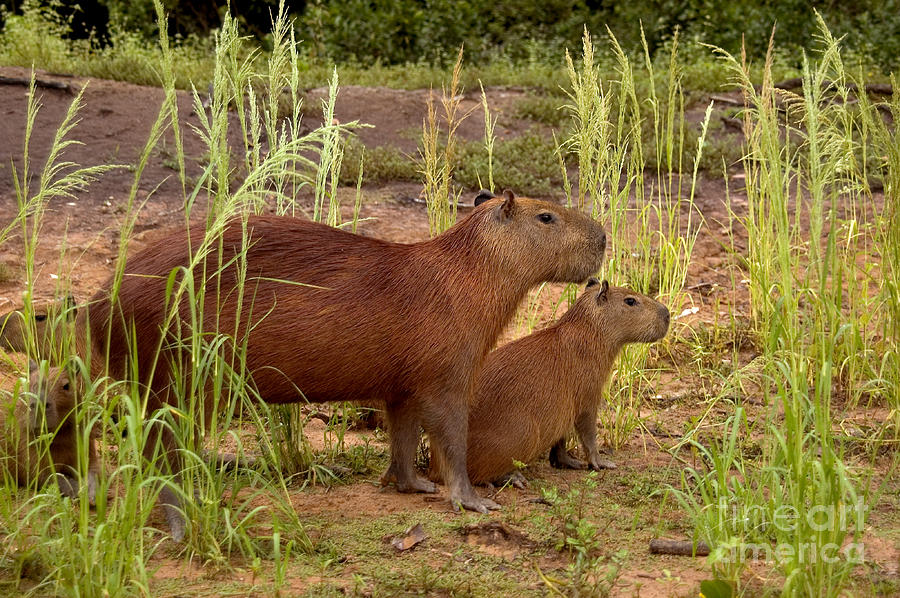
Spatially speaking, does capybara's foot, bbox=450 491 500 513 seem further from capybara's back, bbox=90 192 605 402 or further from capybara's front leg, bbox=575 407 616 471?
capybara's front leg, bbox=575 407 616 471

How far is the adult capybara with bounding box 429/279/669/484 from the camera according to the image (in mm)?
4625

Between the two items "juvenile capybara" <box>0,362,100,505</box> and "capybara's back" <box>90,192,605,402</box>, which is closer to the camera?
"capybara's back" <box>90,192,605,402</box>

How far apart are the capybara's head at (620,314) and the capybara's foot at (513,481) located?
2.36ft

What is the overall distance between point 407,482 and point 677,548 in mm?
1259

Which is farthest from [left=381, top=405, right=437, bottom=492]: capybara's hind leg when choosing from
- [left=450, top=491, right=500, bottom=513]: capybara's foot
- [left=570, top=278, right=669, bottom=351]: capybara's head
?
[left=570, top=278, right=669, bottom=351]: capybara's head

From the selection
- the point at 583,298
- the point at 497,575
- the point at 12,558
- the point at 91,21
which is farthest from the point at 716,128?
the point at 91,21

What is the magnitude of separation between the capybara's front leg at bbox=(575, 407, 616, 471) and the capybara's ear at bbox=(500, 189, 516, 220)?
98 centimetres

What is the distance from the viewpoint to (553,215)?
4629 millimetres

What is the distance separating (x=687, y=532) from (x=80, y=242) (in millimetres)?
Result: 4798

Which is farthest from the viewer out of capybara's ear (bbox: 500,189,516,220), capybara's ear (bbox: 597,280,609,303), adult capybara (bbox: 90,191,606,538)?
capybara's ear (bbox: 597,280,609,303)

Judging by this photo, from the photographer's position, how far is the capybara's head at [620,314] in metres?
4.98

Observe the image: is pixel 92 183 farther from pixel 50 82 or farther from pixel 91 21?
pixel 91 21

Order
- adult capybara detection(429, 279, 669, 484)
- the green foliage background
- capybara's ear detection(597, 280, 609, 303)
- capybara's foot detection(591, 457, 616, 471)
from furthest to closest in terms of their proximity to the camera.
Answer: the green foliage background → capybara's ear detection(597, 280, 609, 303) → capybara's foot detection(591, 457, 616, 471) → adult capybara detection(429, 279, 669, 484)

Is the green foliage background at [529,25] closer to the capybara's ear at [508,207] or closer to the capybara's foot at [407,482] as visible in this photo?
the capybara's ear at [508,207]
